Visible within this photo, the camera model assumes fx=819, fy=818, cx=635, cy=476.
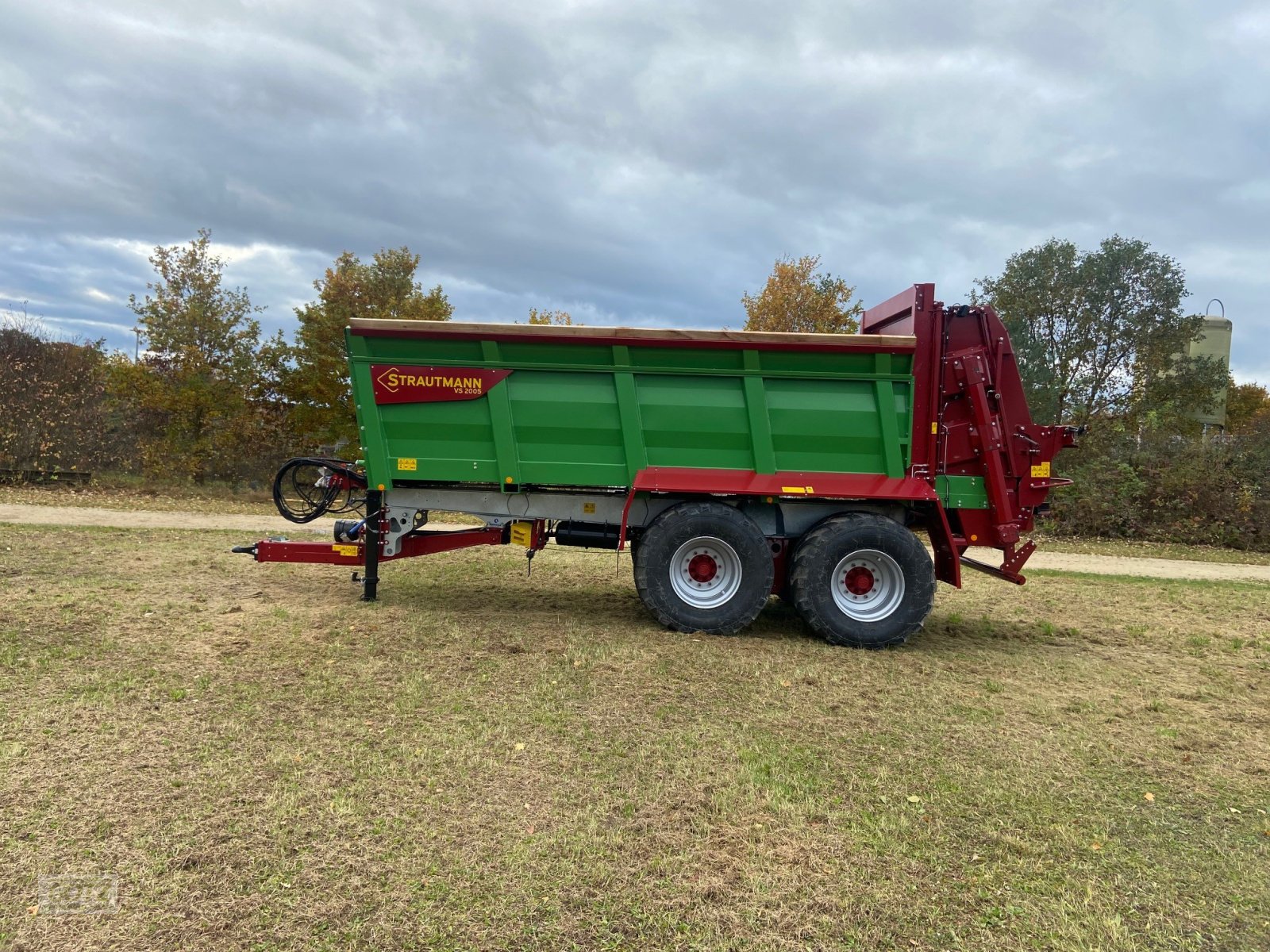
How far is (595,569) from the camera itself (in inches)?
378

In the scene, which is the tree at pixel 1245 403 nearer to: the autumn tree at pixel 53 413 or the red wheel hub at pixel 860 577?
the red wheel hub at pixel 860 577

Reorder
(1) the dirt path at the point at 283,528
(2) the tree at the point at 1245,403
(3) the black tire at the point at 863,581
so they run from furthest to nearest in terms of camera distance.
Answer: (2) the tree at the point at 1245,403 < (1) the dirt path at the point at 283,528 < (3) the black tire at the point at 863,581

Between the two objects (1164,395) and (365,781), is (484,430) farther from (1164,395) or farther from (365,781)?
(1164,395)

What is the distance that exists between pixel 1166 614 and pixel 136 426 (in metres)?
18.3

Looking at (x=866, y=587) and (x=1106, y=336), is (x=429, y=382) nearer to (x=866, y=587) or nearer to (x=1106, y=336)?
(x=866, y=587)

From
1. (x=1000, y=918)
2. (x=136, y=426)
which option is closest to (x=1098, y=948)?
(x=1000, y=918)

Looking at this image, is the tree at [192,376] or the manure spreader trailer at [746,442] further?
the tree at [192,376]

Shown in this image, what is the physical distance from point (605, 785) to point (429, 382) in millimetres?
3712

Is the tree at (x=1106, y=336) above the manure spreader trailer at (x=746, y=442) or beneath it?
above

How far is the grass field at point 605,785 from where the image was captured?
8.73 ft

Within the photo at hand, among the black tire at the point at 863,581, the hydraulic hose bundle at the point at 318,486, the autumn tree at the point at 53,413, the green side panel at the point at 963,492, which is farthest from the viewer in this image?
the autumn tree at the point at 53,413

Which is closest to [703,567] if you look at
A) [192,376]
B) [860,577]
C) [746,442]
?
[746,442]

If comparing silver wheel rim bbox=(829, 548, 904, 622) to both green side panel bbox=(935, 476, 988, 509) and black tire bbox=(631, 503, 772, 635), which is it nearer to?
black tire bbox=(631, 503, 772, 635)

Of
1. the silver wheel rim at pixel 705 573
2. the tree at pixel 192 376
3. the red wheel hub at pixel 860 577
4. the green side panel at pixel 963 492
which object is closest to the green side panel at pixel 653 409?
the green side panel at pixel 963 492
